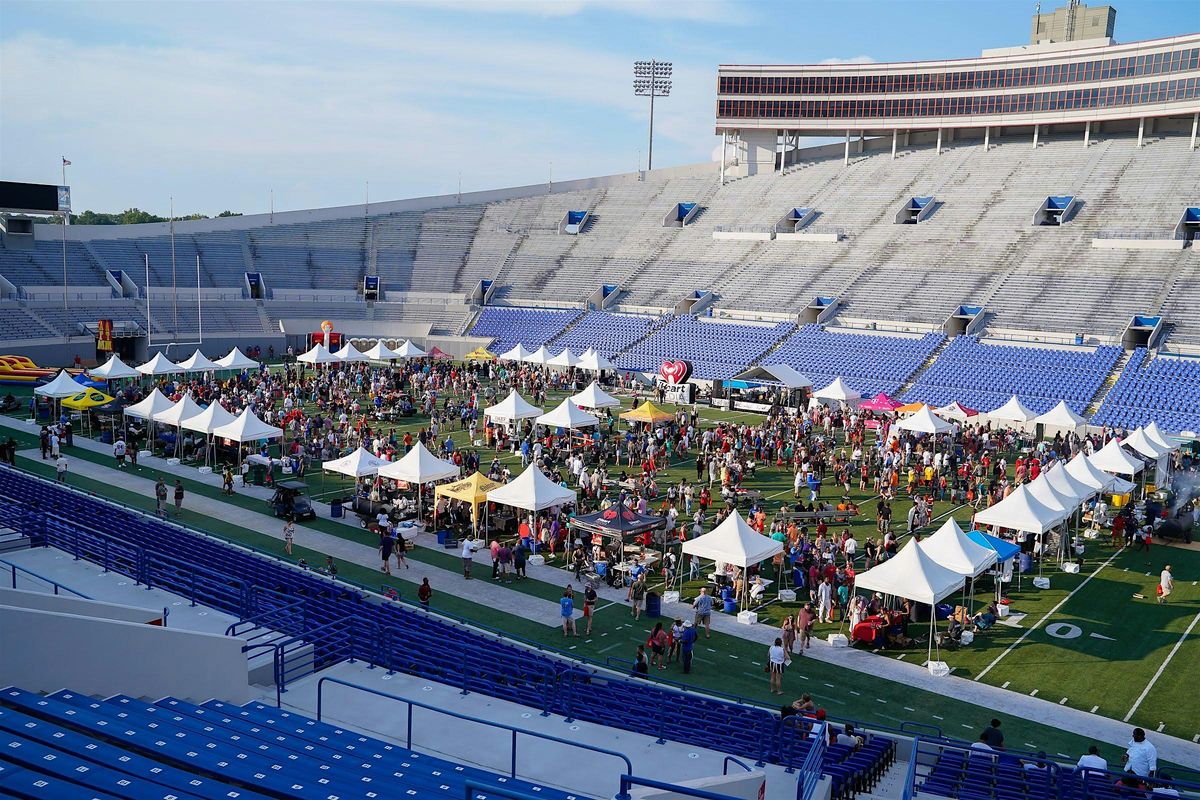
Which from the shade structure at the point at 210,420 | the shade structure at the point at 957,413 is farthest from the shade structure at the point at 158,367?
the shade structure at the point at 957,413

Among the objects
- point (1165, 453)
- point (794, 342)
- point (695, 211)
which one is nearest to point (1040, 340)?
point (794, 342)

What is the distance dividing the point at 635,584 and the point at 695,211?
2104 inches

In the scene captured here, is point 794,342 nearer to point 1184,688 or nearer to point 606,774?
point 1184,688

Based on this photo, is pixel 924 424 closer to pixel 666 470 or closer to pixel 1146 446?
pixel 1146 446

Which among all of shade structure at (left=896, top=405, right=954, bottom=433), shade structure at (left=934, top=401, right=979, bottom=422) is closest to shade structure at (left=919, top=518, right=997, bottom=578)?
shade structure at (left=896, top=405, right=954, bottom=433)

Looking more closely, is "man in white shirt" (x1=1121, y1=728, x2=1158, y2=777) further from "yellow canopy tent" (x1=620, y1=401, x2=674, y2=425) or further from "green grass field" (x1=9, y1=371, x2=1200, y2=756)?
"yellow canopy tent" (x1=620, y1=401, x2=674, y2=425)

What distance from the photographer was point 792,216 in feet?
212

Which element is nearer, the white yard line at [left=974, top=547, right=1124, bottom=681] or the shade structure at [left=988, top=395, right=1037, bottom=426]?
the white yard line at [left=974, top=547, right=1124, bottom=681]

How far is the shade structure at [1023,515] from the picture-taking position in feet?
70.6

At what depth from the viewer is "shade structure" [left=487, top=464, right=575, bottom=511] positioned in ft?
73.8

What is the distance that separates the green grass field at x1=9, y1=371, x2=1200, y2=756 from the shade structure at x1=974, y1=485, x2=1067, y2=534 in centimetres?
135

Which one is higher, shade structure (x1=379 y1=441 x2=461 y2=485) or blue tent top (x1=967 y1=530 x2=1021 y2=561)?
shade structure (x1=379 y1=441 x2=461 y2=485)

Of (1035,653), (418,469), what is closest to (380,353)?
(418,469)

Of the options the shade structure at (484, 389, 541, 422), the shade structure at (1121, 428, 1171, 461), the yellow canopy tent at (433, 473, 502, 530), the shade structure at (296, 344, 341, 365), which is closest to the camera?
the yellow canopy tent at (433, 473, 502, 530)
